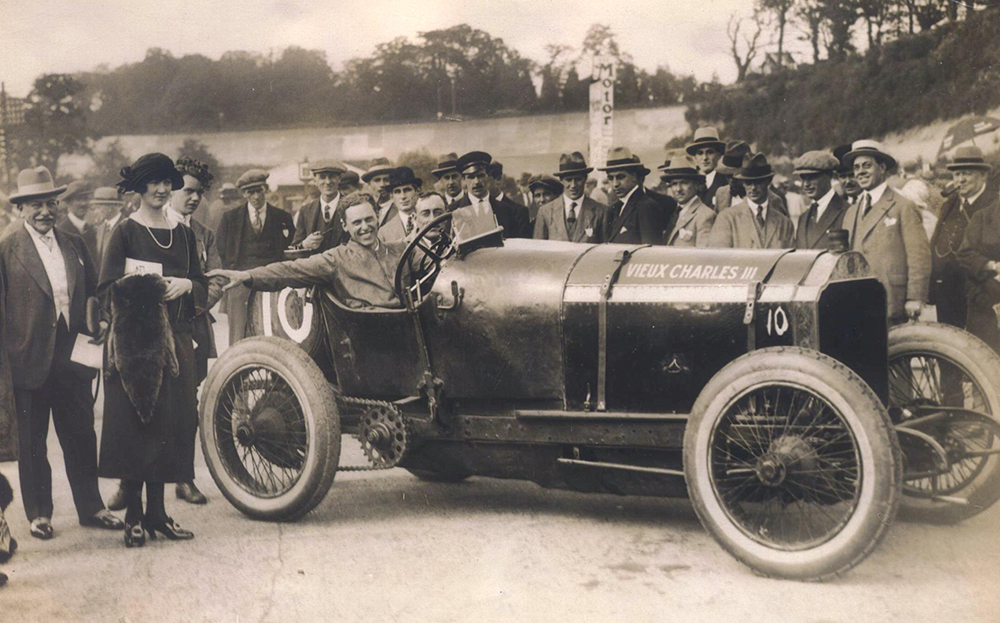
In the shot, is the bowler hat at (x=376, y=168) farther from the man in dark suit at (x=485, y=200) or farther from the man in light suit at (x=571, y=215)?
the man in light suit at (x=571, y=215)

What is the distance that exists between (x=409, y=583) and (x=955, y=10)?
3.16m

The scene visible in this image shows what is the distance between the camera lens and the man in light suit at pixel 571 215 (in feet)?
15.1

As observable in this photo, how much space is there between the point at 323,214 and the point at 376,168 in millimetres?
342

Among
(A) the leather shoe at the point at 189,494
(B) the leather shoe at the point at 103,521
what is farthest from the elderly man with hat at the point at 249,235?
(B) the leather shoe at the point at 103,521

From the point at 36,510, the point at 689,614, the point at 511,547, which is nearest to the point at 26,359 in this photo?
the point at 36,510

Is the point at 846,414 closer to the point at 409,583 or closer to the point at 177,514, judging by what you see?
the point at 409,583

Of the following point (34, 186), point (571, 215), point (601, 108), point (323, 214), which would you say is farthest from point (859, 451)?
point (34, 186)

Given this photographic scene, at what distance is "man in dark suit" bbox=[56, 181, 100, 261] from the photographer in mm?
3922

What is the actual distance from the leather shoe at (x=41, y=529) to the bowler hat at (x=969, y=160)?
4.02 m

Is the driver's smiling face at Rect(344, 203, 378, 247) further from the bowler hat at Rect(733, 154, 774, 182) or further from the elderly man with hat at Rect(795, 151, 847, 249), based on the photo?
the elderly man with hat at Rect(795, 151, 847, 249)

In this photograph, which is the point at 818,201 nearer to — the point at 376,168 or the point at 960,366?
the point at 960,366

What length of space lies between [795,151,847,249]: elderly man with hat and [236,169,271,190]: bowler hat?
248 cm

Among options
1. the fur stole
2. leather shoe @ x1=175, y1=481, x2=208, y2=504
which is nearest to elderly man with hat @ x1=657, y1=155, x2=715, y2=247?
the fur stole

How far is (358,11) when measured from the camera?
4.06 m
